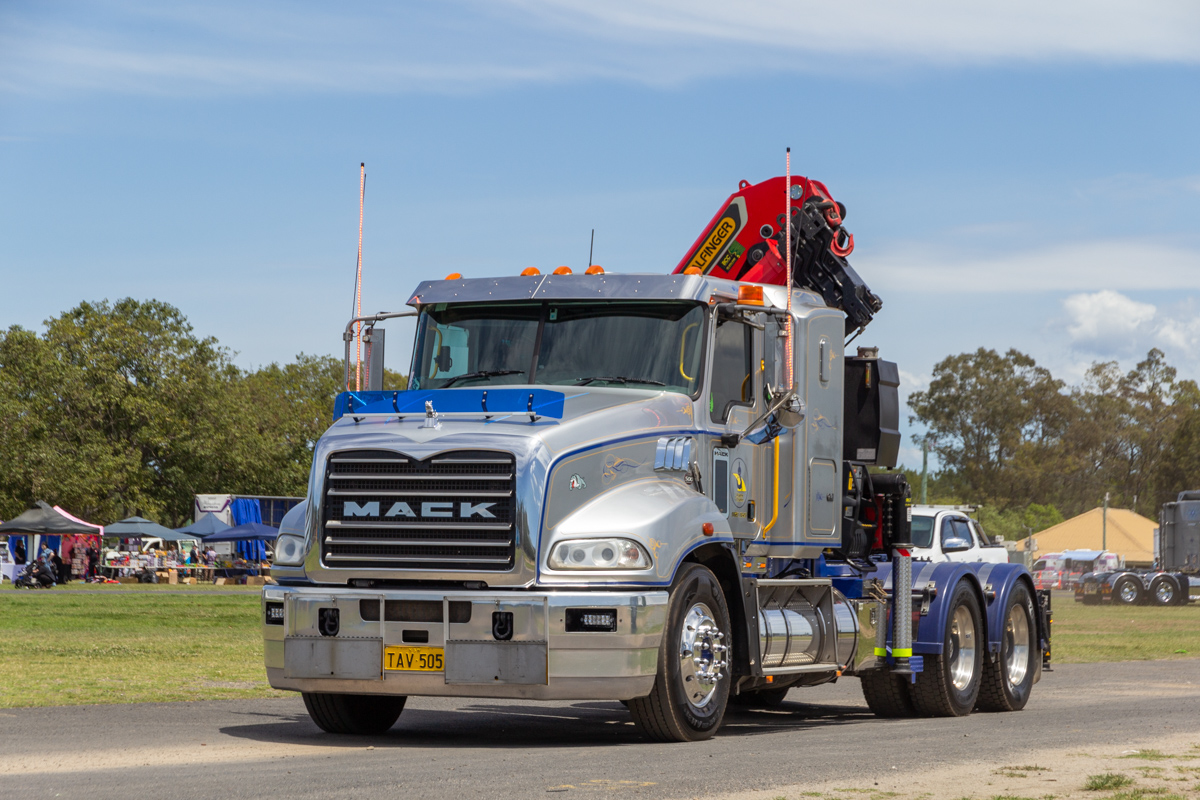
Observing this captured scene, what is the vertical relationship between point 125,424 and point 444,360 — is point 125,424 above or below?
above

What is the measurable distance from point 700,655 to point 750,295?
2849 mm

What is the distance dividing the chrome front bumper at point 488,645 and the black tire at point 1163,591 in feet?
134

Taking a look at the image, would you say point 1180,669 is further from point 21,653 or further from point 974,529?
point 21,653

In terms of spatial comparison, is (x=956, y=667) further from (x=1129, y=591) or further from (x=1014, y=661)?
(x=1129, y=591)

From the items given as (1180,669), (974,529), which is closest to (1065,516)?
(974,529)

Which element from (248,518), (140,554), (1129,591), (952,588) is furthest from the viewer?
(248,518)

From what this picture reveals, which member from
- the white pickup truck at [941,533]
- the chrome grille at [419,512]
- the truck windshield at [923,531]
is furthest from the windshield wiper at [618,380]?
the truck windshield at [923,531]

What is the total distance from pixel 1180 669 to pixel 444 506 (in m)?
13.5

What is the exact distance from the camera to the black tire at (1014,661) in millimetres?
14766

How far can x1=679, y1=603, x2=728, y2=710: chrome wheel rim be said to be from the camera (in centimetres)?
1088

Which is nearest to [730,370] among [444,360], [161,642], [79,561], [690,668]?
[444,360]

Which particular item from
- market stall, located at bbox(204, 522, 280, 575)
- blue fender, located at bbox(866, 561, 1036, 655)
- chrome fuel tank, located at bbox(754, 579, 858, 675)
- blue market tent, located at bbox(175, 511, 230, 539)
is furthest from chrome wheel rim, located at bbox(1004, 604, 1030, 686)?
blue market tent, located at bbox(175, 511, 230, 539)

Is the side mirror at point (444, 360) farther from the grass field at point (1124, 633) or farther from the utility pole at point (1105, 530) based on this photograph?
the utility pole at point (1105, 530)

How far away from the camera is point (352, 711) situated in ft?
38.7
